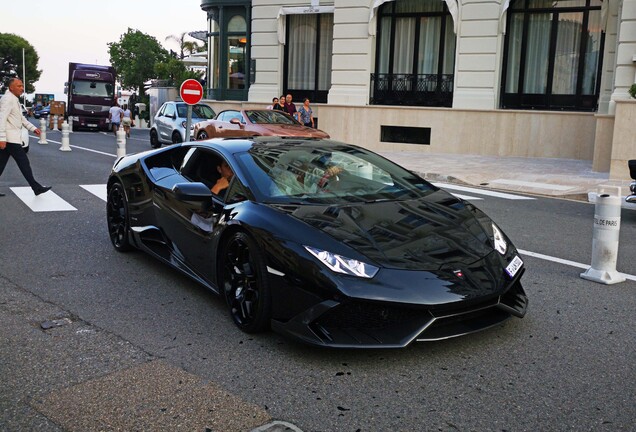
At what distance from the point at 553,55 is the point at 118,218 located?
18096 millimetres

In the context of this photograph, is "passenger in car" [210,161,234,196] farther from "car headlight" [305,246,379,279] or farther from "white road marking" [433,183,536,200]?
"white road marking" [433,183,536,200]

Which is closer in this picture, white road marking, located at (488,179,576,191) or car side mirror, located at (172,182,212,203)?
car side mirror, located at (172,182,212,203)

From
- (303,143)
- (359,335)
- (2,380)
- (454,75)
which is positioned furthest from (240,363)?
(454,75)

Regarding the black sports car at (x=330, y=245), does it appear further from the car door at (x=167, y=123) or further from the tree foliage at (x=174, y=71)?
the tree foliage at (x=174, y=71)

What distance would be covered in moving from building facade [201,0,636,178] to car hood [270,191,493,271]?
1478 cm

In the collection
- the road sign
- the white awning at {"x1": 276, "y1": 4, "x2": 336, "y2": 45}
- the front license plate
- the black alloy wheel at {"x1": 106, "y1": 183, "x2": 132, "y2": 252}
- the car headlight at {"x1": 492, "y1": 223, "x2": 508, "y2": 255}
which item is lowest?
the black alloy wheel at {"x1": 106, "y1": 183, "x2": 132, "y2": 252}

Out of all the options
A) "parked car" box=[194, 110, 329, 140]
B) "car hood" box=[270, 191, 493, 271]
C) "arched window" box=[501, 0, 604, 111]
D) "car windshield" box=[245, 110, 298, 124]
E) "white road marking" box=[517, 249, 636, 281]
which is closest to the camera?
"car hood" box=[270, 191, 493, 271]

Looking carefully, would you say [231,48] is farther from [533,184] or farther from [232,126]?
[533,184]

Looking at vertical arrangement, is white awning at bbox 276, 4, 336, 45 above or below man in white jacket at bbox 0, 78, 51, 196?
above

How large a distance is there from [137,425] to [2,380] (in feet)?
3.44

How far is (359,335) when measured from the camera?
13.2ft

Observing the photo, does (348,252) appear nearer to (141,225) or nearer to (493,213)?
(141,225)

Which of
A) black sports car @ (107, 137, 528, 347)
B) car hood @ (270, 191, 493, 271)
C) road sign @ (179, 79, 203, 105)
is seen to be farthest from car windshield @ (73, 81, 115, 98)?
car hood @ (270, 191, 493, 271)

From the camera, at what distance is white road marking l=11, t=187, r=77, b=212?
32.4 ft
